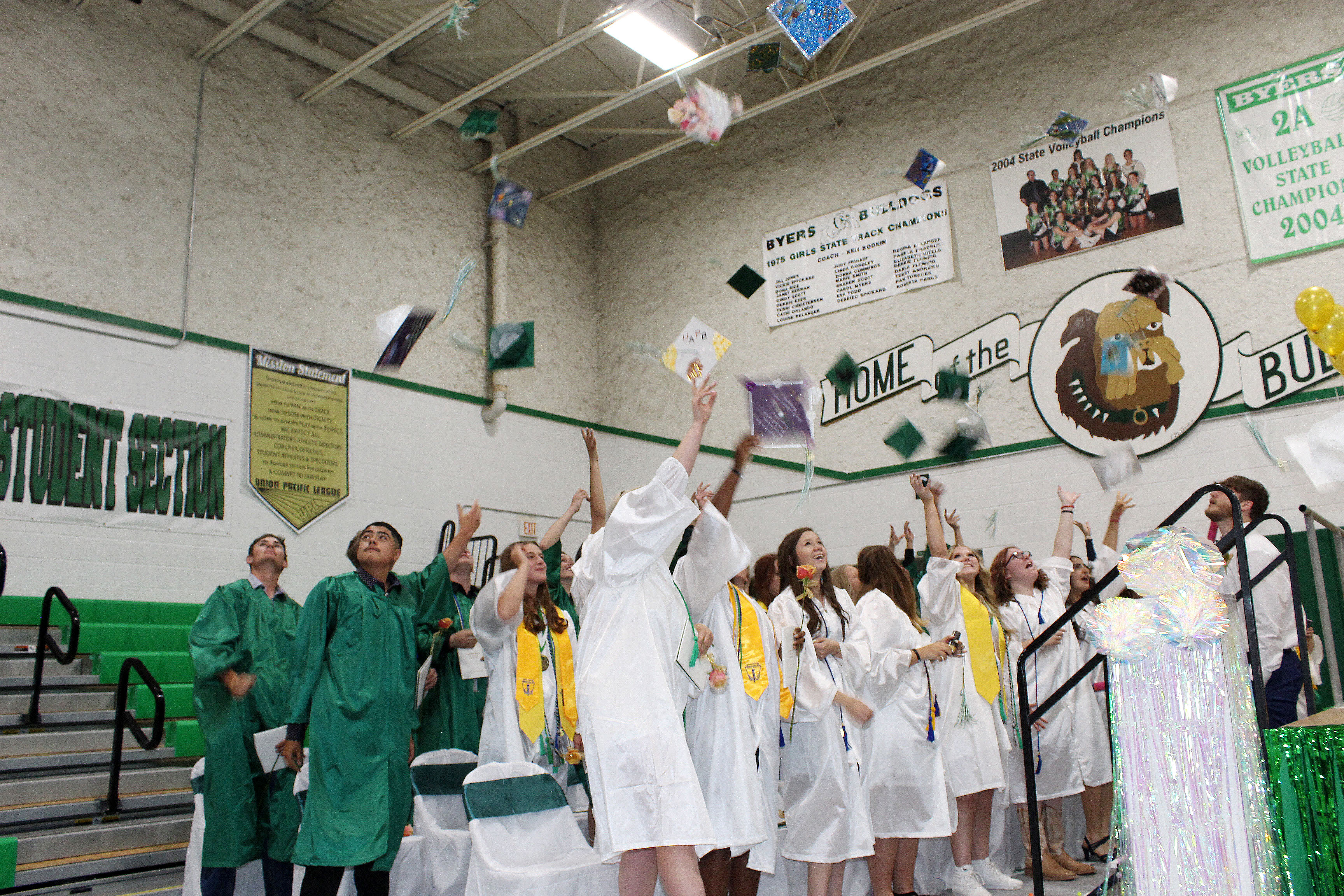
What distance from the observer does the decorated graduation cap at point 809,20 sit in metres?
6.68

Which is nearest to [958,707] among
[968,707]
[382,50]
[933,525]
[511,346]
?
[968,707]

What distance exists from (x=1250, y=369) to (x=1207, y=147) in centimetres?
182

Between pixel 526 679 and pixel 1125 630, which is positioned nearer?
pixel 1125 630

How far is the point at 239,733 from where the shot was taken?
→ 420cm

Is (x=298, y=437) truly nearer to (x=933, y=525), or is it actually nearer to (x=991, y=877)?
(x=933, y=525)

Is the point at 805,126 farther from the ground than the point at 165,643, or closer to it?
farther from the ground

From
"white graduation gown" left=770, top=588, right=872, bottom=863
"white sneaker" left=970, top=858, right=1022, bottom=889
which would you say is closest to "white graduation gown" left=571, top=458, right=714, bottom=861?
"white graduation gown" left=770, top=588, right=872, bottom=863

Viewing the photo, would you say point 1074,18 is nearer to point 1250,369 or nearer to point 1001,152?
point 1001,152

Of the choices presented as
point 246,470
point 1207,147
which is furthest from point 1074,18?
point 246,470

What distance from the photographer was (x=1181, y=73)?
809 centimetres

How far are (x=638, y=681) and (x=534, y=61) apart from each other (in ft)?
22.9

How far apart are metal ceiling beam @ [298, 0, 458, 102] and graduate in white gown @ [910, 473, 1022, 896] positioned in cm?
535

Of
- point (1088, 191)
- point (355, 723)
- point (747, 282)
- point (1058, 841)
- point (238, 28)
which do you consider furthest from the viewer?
point (747, 282)

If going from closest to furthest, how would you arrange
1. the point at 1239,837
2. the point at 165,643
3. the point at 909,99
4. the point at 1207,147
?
the point at 1239,837 < the point at 165,643 < the point at 1207,147 < the point at 909,99
